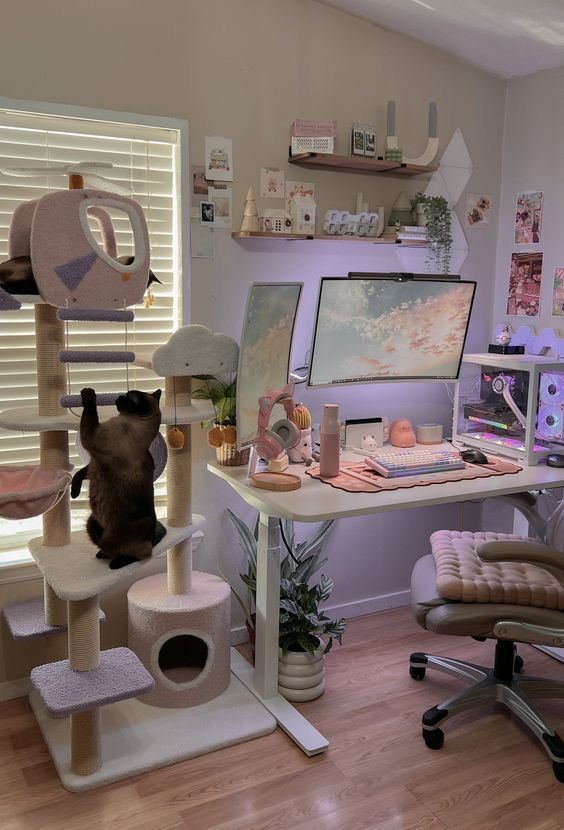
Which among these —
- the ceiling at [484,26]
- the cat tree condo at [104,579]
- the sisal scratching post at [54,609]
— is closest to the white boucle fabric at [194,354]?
the cat tree condo at [104,579]

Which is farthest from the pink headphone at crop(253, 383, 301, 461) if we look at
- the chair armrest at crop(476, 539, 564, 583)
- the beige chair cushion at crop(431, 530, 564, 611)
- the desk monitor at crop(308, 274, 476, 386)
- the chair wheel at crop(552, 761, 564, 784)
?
the chair wheel at crop(552, 761, 564, 784)

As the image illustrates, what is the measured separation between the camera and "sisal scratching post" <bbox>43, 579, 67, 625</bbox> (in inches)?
96.7

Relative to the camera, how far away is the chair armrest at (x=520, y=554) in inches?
84.4

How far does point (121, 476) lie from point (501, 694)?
143cm

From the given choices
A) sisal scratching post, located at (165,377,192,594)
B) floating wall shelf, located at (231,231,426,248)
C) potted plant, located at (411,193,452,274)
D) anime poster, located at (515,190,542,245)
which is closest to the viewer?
sisal scratching post, located at (165,377,192,594)

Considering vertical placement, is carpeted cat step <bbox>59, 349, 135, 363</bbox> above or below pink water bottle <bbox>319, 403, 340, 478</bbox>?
above

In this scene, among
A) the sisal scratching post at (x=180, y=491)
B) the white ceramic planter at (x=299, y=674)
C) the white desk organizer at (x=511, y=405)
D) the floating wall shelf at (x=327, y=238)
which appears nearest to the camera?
the sisal scratching post at (x=180, y=491)

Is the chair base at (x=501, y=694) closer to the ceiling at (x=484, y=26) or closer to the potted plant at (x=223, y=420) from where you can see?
the potted plant at (x=223, y=420)

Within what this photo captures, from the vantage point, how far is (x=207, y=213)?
8.96ft

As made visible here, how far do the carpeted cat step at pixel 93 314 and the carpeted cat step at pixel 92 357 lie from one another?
3.7 inches

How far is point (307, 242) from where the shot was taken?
2.95 m

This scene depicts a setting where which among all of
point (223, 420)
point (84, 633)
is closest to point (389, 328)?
point (223, 420)

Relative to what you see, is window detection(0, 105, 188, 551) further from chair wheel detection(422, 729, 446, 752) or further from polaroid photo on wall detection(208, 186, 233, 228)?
chair wheel detection(422, 729, 446, 752)

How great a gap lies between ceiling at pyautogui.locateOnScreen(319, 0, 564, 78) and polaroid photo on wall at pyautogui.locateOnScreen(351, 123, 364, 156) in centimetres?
41
